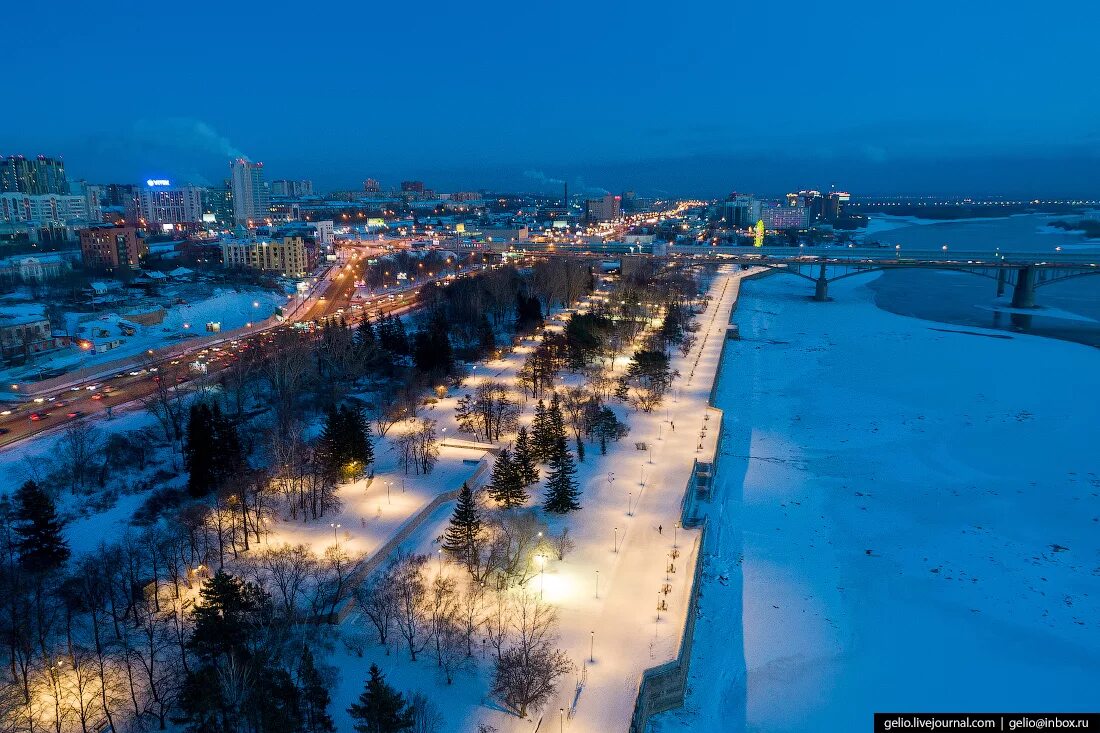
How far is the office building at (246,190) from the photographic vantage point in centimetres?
10375

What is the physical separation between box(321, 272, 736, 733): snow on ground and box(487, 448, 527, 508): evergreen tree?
3.21 ft

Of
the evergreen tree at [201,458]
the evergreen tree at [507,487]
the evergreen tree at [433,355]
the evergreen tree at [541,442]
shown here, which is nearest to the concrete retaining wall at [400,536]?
the evergreen tree at [507,487]

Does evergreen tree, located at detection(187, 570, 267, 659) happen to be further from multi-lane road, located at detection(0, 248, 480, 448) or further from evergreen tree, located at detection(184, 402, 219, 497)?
multi-lane road, located at detection(0, 248, 480, 448)

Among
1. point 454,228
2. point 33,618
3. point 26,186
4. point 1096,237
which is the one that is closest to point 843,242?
point 1096,237

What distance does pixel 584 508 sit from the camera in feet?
52.7

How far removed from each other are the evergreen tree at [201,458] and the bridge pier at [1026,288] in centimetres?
5082

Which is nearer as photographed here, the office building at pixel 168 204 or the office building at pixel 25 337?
the office building at pixel 25 337

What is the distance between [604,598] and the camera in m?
12.5

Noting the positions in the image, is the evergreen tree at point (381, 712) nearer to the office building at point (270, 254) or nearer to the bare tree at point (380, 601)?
the bare tree at point (380, 601)

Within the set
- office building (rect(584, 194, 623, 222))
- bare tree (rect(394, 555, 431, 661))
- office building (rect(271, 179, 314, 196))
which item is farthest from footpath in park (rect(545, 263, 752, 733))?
office building (rect(271, 179, 314, 196))

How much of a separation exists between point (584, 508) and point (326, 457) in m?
6.54

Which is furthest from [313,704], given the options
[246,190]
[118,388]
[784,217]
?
[784,217]

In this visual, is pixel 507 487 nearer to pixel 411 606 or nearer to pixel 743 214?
pixel 411 606

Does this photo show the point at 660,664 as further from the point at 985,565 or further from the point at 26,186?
the point at 26,186
